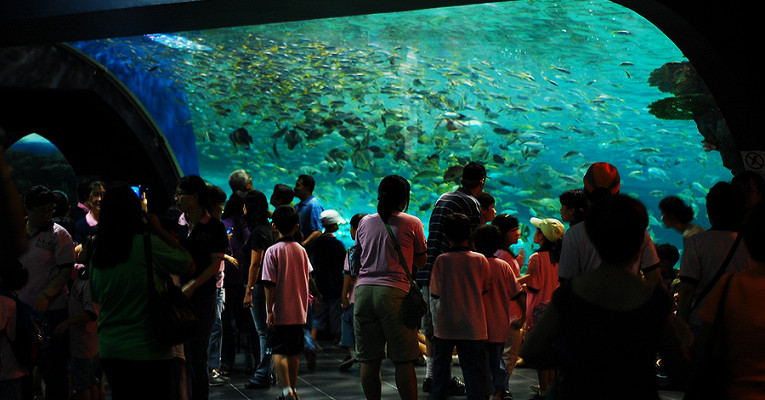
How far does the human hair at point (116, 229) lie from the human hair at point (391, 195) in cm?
186

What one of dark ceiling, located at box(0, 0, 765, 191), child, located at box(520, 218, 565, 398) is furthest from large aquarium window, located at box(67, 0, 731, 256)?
child, located at box(520, 218, 565, 398)

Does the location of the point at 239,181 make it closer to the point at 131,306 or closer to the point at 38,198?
the point at 38,198

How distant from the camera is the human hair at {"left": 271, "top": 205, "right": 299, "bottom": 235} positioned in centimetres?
584

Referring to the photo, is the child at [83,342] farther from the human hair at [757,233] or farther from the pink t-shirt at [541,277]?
the human hair at [757,233]

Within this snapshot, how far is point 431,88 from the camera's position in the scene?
26484 millimetres

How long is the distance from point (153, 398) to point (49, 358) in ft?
6.75

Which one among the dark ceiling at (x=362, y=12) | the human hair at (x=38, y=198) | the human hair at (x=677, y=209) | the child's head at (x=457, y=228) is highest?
the dark ceiling at (x=362, y=12)

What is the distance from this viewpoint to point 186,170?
14.8 m

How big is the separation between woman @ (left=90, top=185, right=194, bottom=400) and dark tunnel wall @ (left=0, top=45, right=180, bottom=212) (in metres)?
8.03

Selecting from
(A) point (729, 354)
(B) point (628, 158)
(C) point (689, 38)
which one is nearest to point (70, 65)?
(C) point (689, 38)

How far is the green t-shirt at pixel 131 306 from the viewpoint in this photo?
333 cm

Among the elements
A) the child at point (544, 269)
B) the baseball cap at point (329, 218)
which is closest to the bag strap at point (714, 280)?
the child at point (544, 269)

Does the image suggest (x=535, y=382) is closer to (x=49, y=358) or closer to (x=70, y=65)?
(x=49, y=358)

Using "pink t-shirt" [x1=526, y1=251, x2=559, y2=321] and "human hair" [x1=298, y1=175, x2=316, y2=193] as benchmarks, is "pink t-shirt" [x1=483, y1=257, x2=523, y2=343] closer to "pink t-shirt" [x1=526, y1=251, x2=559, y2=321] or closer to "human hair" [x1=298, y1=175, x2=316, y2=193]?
"pink t-shirt" [x1=526, y1=251, x2=559, y2=321]
